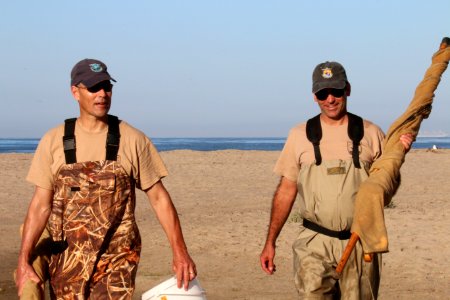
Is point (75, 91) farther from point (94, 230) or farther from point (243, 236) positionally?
point (243, 236)

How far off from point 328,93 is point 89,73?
163 cm

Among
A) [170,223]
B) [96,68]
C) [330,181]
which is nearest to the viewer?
[96,68]

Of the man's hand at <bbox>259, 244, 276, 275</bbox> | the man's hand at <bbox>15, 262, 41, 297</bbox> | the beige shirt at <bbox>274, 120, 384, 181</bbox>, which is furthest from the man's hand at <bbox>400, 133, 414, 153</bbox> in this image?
the man's hand at <bbox>15, 262, 41, 297</bbox>

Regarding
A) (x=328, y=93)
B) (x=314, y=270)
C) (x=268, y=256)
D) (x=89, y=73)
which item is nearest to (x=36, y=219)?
(x=89, y=73)

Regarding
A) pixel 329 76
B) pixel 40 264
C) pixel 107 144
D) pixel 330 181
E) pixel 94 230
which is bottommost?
pixel 40 264

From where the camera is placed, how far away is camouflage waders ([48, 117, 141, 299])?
564 cm

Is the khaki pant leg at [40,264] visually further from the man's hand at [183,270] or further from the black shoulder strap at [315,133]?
the black shoulder strap at [315,133]

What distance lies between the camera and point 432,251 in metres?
14.2

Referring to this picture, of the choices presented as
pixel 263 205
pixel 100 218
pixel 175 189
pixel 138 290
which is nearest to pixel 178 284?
pixel 100 218

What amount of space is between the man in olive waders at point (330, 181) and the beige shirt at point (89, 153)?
1.13m

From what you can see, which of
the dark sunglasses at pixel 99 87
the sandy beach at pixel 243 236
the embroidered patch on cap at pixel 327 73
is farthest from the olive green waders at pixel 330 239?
the sandy beach at pixel 243 236

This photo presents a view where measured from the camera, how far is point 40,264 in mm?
5770

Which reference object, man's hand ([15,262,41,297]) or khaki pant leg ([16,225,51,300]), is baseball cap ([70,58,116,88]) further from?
man's hand ([15,262,41,297])

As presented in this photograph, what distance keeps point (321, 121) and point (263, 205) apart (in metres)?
15.9
